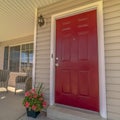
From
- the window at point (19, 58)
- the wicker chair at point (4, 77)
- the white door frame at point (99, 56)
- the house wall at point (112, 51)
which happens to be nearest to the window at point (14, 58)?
the window at point (19, 58)

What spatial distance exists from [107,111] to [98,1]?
1.92 m

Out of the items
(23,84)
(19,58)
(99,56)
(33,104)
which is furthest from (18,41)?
(99,56)

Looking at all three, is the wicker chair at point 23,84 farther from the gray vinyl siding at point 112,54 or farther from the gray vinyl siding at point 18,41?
the gray vinyl siding at point 112,54

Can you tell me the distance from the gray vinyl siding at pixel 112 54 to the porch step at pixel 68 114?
0.95 ft

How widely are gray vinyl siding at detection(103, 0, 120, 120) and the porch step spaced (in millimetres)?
291

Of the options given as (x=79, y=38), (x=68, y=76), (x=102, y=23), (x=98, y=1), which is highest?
(x=98, y=1)

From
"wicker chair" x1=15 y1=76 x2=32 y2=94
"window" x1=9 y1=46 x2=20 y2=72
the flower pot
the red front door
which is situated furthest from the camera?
"window" x1=9 y1=46 x2=20 y2=72

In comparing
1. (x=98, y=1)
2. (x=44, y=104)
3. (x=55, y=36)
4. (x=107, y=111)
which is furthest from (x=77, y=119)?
(x=98, y=1)

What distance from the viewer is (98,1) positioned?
223 cm

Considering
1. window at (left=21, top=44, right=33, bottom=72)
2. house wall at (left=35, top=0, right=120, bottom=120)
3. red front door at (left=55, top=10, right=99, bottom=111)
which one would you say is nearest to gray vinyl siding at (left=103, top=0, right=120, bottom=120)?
house wall at (left=35, top=0, right=120, bottom=120)

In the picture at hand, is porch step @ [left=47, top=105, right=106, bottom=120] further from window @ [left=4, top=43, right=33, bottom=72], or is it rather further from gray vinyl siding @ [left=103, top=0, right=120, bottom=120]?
window @ [left=4, top=43, right=33, bottom=72]

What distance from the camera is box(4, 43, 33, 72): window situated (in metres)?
5.94

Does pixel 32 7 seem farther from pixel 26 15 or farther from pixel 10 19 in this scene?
pixel 10 19

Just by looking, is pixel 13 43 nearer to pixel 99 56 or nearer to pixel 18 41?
pixel 18 41
